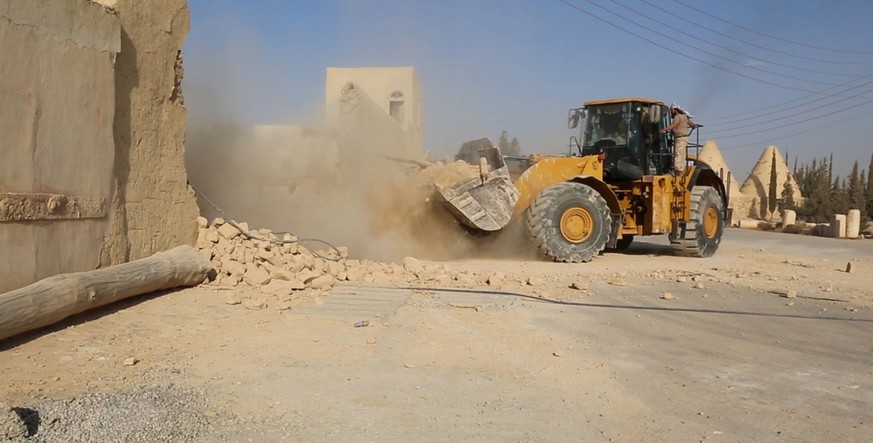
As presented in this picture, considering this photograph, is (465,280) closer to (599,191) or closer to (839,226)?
(599,191)

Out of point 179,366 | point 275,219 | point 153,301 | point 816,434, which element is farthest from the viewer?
point 275,219

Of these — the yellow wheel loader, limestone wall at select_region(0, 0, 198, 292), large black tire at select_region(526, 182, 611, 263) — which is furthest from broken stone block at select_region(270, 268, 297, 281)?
A: large black tire at select_region(526, 182, 611, 263)

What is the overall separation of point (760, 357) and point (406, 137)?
974 centimetres

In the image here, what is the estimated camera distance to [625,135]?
475 inches

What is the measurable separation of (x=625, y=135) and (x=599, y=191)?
123 cm

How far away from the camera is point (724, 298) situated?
8039 millimetres

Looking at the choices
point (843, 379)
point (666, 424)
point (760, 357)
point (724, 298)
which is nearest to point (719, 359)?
point (760, 357)

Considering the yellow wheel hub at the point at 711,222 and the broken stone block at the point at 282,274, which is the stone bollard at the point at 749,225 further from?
the broken stone block at the point at 282,274

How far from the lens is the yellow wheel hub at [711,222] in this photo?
42.9ft

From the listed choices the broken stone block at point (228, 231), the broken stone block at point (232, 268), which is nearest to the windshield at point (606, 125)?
the broken stone block at point (228, 231)

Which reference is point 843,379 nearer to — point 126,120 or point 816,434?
point 816,434

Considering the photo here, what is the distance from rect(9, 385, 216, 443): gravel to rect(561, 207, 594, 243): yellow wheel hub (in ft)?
26.0

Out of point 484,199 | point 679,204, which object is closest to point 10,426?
point 484,199

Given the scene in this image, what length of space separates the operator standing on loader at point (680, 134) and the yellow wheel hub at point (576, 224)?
2487mm
